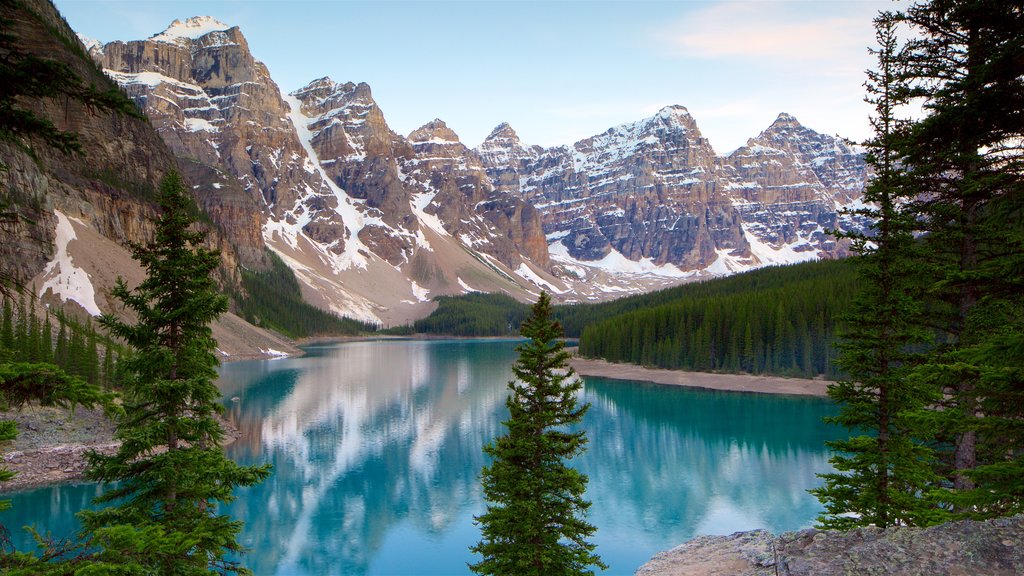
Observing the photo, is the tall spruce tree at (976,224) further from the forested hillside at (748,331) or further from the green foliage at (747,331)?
the green foliage at (747,331)

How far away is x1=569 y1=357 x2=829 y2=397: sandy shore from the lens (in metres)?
82.8

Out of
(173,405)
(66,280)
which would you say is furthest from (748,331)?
(66,280)

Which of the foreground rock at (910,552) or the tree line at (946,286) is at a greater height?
the tree line at (946,286)

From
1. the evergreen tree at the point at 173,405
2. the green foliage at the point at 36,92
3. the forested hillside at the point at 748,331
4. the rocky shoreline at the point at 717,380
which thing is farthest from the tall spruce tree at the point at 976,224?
the forested hillside at the point at 748,331

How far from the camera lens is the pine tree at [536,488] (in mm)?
17578

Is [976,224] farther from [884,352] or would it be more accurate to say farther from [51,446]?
[51,446]

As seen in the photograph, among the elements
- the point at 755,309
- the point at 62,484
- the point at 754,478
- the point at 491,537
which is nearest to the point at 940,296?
the point at 491,537

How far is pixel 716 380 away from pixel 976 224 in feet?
273

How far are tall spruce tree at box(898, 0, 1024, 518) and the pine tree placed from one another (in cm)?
943

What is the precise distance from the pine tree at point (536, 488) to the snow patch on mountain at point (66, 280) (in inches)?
3954

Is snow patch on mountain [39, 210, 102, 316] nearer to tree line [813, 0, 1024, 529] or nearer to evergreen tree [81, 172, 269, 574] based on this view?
evergreen tree [81, 172, 269, 574]

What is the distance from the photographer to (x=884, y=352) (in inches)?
671

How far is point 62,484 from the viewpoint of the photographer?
126 feet

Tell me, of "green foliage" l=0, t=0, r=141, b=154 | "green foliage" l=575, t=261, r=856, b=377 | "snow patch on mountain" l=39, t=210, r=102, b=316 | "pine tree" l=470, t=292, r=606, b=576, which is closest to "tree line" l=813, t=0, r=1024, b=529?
"pine tree" l=470, t=292, r=606, b=576
